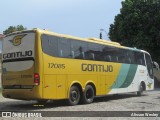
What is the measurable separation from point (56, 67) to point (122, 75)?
6.96 metres

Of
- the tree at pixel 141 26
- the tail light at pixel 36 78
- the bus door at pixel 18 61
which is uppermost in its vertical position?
the tree at pixel 141 26

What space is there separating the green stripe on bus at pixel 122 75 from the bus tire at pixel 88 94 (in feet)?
8.90

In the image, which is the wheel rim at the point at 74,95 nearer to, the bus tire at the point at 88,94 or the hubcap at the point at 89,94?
the bus tire at the point at 88,94

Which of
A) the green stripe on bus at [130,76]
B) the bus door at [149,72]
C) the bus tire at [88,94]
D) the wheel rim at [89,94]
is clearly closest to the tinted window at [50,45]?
the bus tire at [88,94]

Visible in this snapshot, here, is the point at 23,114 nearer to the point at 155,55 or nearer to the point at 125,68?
the point at 125,68

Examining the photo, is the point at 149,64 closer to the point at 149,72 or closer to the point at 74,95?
→ the point at 149,72

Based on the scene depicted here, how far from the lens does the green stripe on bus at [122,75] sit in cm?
2215

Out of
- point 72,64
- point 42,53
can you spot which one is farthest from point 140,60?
point 42,53

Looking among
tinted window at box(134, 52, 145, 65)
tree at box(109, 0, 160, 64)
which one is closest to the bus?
tinted window at box(134, 52, 145, 65)

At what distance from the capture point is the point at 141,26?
129 feet

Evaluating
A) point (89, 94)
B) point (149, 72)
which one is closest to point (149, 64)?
point (149, 72)

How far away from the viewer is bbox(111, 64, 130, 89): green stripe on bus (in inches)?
872

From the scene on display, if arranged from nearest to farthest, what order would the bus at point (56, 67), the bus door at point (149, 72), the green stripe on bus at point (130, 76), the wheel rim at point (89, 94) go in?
1. the bus at point (56, 67)
2. the wheel rim at point (89, 94)
3. the green stripe on bus at point (130, 76)
4. the bus door at point (149, 72)

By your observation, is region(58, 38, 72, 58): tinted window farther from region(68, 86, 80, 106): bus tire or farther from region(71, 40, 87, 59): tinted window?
region(68, 86, 80, 106): bus tire
